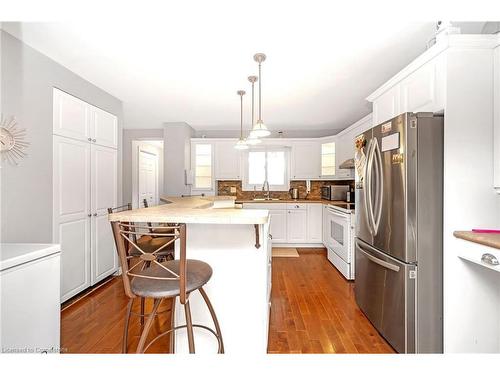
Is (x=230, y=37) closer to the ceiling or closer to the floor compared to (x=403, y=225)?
closer to the ceiling

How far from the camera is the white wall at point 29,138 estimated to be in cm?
188

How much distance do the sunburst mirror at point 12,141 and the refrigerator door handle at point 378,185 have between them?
291 cm

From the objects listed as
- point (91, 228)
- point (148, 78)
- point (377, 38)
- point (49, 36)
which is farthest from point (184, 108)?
point (377, 38)

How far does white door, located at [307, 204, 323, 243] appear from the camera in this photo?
4.49 metres

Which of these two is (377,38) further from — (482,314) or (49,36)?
(49,36)

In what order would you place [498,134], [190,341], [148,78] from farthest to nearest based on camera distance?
[148,78]
[498,134]
[190,341]

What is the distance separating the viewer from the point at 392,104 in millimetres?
2211

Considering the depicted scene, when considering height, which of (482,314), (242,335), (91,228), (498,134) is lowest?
(242,335)

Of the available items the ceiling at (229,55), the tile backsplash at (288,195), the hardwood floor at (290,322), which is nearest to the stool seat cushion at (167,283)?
the hardwood floor at (290,322)

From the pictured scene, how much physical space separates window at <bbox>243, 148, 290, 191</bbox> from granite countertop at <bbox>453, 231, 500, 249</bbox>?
11.5 feet

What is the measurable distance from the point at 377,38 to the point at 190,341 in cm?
249

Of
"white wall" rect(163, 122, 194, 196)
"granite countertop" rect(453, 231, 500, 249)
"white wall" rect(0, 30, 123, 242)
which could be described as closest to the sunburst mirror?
"white wall" rect(0, 30, 123, 242)

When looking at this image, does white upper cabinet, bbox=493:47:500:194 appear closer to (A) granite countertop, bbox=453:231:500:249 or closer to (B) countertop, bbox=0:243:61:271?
(A) granite countertop, bbox=453:231:500:249
